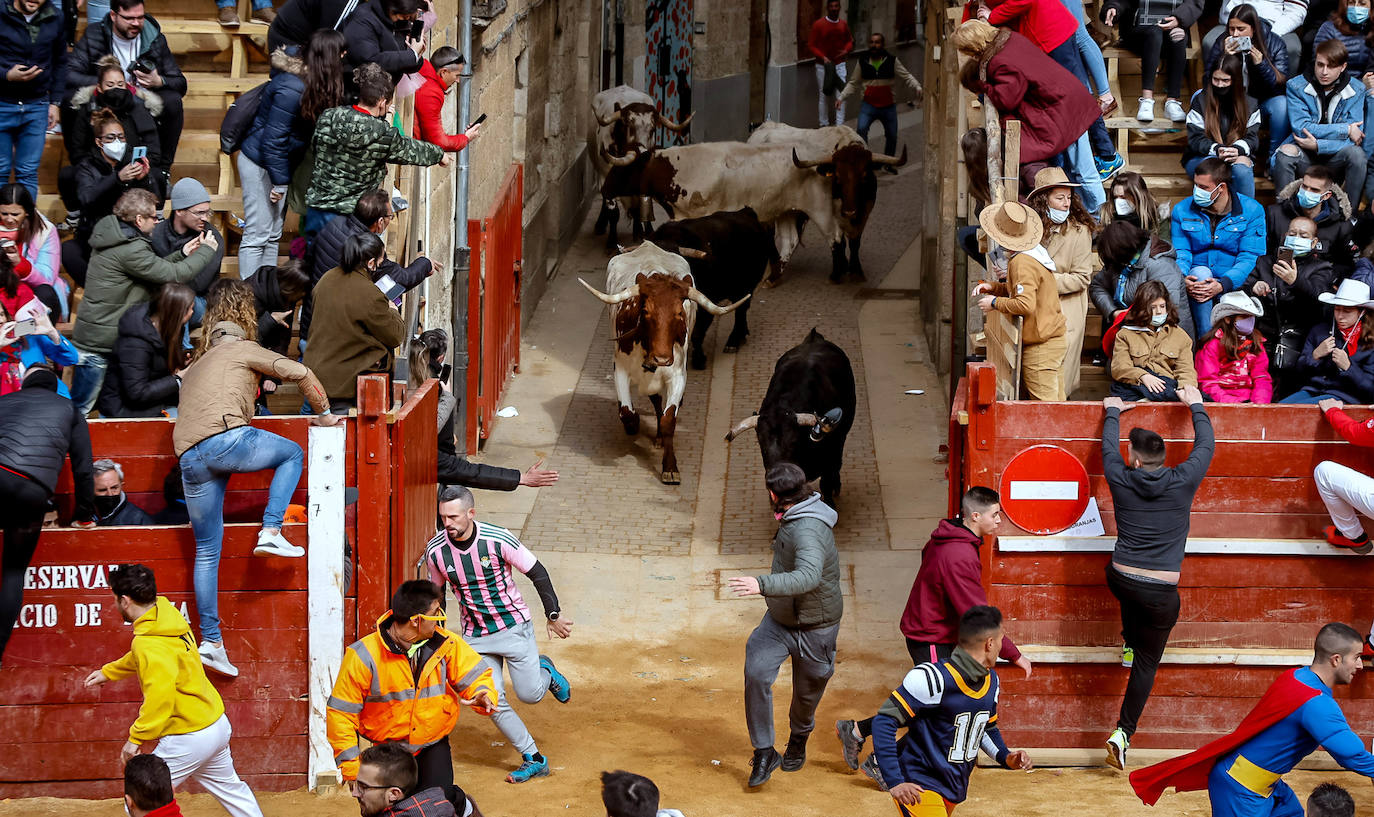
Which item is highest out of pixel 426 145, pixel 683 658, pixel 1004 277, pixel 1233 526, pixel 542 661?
pixel 426 145

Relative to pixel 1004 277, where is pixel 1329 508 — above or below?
below

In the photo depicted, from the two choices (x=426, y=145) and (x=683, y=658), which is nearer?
(x=426, y=145)

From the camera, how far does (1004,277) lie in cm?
999

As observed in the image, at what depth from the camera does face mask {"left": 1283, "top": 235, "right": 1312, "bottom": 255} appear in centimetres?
1056

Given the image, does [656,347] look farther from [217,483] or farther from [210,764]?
[210,764]

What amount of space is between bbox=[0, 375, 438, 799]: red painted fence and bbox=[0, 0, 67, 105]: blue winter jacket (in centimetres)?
318

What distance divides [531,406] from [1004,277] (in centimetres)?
687

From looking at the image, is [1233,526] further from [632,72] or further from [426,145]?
[632,72]

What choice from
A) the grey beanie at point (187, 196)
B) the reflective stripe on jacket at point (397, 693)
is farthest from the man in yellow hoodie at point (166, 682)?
the grey beanie at point (187, 196)

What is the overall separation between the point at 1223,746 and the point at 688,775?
309cm

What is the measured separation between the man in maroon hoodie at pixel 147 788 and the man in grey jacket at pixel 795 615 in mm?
2852

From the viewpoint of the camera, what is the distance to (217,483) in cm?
830

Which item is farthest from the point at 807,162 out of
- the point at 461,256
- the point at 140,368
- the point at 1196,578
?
the point at 140,368

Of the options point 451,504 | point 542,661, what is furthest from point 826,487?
point 451,504
